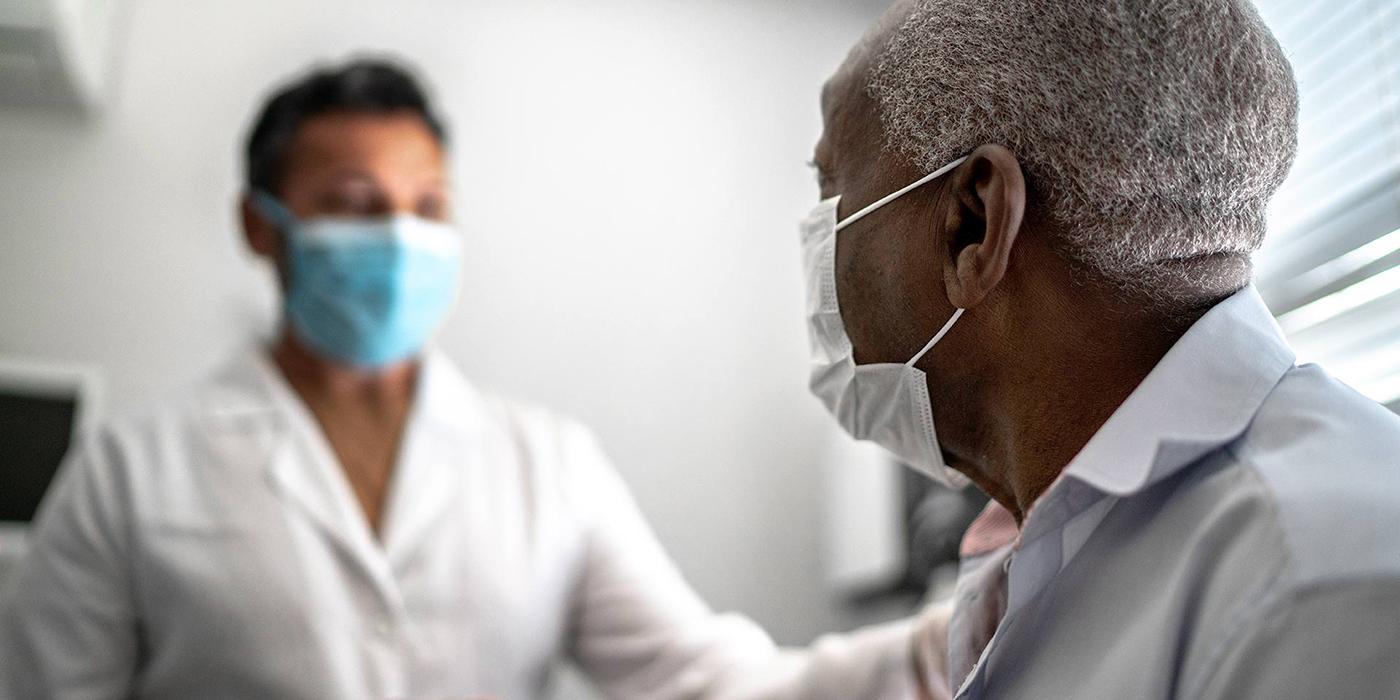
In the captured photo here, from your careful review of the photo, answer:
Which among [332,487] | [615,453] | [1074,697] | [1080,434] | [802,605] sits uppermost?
[1080,434]

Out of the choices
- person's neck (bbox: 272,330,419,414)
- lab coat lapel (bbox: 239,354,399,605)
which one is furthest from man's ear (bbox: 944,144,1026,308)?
person's neck (bbox: 272,330,419,414)

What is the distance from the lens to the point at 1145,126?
0.85m

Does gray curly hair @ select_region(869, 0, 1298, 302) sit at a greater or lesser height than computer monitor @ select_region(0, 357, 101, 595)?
greater

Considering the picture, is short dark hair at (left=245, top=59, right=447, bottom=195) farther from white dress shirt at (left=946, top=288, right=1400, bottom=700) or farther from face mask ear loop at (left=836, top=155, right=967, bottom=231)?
white dress shirt at (left=946, top=288, right=1400, bottom=700)

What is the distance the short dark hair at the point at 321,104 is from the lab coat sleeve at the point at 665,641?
602mm

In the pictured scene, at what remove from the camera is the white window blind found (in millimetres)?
1473

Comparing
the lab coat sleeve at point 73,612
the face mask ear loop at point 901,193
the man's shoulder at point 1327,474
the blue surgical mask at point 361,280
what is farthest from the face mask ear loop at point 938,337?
the lab coat sleeve at point 73,612

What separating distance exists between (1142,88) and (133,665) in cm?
141

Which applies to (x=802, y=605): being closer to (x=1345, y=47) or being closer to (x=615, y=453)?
(x=615, y=453)

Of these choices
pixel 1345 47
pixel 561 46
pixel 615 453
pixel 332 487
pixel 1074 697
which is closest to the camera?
pixel 1074 697

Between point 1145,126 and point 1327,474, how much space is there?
0.27m

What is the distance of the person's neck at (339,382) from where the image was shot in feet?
6.10

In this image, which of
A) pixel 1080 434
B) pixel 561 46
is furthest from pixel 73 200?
pixel 1080 434

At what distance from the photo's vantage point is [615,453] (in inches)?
95.4
